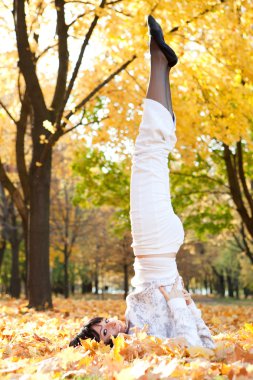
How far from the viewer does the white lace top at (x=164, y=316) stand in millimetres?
3910

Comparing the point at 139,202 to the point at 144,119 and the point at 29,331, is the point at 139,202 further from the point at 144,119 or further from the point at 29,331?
the point at 29,331

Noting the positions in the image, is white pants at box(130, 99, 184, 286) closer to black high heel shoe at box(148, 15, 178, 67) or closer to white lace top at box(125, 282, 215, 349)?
white lace top at box(125, 282, 215, 349)

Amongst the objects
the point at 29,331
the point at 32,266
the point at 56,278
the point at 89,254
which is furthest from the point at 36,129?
the point at 56,278

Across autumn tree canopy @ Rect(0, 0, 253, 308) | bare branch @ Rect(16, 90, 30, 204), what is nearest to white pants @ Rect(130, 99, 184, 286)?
autumn tree canopy @ Rect(0, 0, 253, 308)

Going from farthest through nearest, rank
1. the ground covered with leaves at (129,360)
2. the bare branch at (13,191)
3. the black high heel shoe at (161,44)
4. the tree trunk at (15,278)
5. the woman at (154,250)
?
the tree trunk at (15,278)
the bare branch at (13,191)
the black high heel shoe at (161,44)
the woman at (154,250)
the ground covered with leaves at (129,360)

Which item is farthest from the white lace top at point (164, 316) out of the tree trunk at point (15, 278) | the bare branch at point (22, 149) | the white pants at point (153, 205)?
the tree trunk at point (15, 278)

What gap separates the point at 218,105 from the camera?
9383 millimetres

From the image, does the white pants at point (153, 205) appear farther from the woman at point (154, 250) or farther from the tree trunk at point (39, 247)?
the tree trunk at point (39, 247)

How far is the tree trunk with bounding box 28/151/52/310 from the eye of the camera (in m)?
8.99

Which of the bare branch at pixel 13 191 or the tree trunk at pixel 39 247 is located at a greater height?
the bare branch at pixel 13 191

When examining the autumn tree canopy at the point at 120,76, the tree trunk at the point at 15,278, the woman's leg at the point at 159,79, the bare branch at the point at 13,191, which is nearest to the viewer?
the woman's leg at the point at 159,79

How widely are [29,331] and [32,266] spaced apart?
13.2ft

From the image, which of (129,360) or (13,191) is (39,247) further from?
(129,360)

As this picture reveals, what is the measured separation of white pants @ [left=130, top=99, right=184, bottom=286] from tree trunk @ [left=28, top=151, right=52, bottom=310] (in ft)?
16.2
